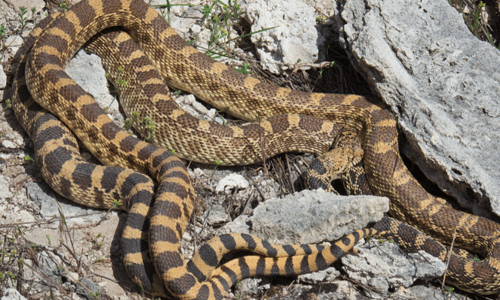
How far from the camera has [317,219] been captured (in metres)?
5.22

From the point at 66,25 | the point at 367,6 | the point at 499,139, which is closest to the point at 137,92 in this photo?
the point at 66,25

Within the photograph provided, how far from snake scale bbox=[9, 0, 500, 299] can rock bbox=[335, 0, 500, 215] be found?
0.42 m

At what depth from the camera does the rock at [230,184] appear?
20.7 feet

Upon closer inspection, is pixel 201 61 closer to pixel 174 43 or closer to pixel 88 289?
pixel 174 43

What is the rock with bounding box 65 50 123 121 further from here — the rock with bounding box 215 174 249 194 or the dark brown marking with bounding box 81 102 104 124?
the rock with bounding box 215 174 249 194

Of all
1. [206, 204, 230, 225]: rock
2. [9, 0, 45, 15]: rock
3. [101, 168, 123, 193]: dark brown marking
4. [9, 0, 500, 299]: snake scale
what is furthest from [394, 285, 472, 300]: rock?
[9, 0, 45, 15]: rock

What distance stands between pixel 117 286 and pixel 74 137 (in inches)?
99.1

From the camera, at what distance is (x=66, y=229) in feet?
18.0

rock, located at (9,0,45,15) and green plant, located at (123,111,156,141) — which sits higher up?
rock, located at (9,0,45,15)

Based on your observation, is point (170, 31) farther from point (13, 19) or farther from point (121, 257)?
point (121, 257)

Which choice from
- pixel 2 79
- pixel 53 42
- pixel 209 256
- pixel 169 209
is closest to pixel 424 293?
pixel 209 256

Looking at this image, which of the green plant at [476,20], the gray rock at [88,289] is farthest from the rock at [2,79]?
the green plant at [476,20]

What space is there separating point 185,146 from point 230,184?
35.6 inches

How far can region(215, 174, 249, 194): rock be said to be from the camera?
630 cm
